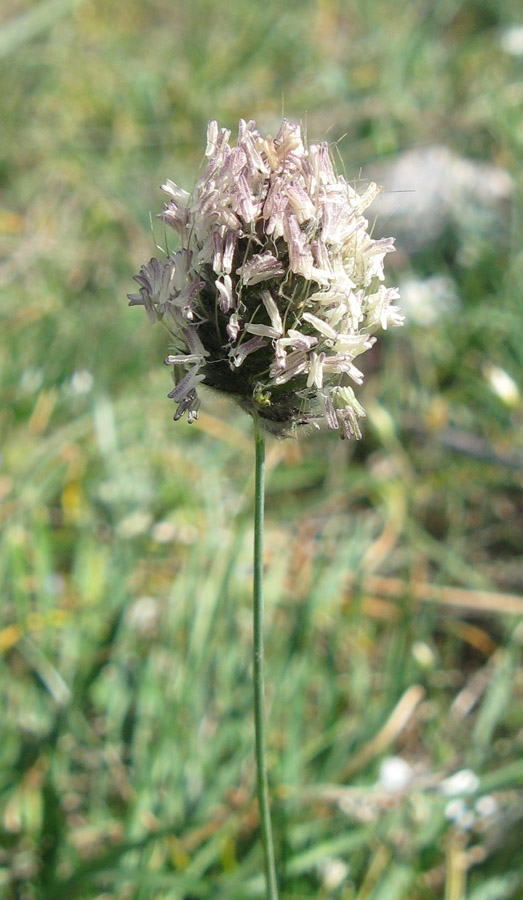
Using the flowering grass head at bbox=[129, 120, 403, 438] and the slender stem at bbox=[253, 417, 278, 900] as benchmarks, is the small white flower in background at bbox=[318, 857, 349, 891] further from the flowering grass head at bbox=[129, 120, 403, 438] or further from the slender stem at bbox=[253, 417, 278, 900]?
the flowering grass head at bbox=[129, 120, 403, 438]

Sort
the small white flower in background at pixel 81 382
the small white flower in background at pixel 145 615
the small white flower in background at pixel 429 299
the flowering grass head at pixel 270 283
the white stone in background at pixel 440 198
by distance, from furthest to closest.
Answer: the white stone in background at pixel 440 198 < the small white flower in background at pixel 429 299 < the small white flower in background at pixel 81 382 < the small white flower in background at pixel 145 615 < the flowering grass head at pixel 270 283

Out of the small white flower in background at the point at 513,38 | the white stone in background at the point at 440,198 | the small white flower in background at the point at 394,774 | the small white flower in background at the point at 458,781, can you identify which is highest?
the small white flower in background at the point at 513,38

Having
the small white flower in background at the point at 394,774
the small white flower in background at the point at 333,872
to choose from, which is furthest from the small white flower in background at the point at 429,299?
the small white flower in background at the point at 333,872

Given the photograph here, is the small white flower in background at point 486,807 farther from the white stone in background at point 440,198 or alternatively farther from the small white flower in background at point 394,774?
the white stone in background at point 440,198

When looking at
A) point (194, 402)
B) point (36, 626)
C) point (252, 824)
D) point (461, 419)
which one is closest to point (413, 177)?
point (461, 419)

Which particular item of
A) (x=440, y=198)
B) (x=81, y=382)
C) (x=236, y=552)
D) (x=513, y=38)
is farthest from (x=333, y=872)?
(x=513, y=38)

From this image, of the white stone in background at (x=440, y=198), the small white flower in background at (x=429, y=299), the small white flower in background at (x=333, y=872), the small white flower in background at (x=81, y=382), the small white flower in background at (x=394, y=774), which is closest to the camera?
the small white flower in background at (x=333, y=872)

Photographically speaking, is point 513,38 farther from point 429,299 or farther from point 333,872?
point 333,872

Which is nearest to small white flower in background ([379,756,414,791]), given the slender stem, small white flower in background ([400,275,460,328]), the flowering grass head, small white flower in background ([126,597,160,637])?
small white flower in background ([126,597,160,637])
